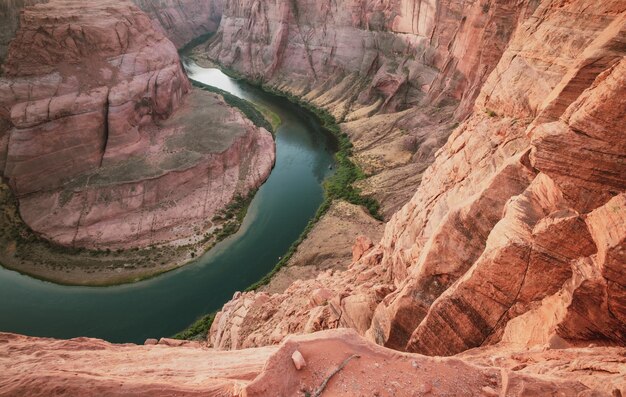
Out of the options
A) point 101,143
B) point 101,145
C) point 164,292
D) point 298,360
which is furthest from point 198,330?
point 101,143

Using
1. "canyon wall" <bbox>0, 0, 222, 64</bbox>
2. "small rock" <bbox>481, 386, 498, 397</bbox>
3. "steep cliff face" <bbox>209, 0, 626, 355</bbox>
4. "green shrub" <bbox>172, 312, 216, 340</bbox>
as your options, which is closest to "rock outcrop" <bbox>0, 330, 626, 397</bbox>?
"small rock" <bbox>481, 386, 498, 397</bbox>

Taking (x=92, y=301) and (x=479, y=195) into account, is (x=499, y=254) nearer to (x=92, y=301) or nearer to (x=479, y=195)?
(x=479, y=195)

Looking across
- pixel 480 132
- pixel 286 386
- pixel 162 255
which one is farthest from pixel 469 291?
pixel 162 255

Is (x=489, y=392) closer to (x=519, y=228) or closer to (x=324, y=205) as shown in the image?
(x=519, y=228)

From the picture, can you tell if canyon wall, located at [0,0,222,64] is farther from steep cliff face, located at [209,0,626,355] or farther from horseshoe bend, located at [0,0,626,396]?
steep cliff face, located at [209,0,626,355]

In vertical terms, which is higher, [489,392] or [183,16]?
[183,16]

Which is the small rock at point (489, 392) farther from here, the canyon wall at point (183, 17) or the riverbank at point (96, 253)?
the canyon wall at point (183, 17)
